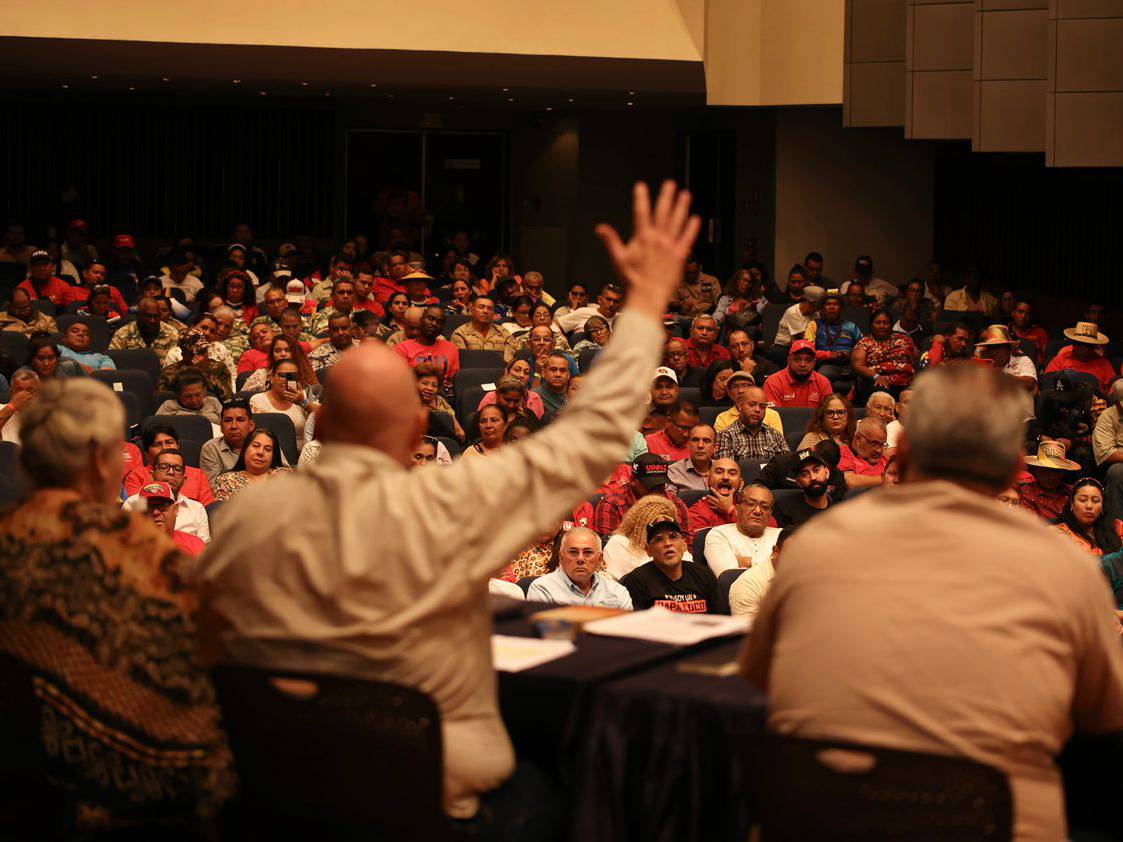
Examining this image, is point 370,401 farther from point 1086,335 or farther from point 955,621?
point 1086,335

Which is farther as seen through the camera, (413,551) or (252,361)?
(252,361)

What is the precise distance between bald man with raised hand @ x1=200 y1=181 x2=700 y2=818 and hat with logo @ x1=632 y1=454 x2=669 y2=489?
505cm

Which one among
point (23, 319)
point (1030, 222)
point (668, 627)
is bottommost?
point (668, 627)

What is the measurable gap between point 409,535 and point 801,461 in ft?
18.1

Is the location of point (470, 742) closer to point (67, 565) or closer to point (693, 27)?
point (67, 565)

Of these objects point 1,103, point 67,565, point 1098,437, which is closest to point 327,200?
point 1,103

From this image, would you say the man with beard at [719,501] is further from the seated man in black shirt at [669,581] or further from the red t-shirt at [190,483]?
the red t-shirt at [190,483]

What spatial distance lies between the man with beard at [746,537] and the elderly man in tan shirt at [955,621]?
4625 millimetres

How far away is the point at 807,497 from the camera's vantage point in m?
7.36

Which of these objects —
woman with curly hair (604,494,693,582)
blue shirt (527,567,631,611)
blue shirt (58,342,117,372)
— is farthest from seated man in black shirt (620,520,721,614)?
blue shirt (58,342,117,372)

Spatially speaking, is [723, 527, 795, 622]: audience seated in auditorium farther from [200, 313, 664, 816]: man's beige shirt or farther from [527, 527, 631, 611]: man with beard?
[200, 313, 664, 816]: man's beige shirt

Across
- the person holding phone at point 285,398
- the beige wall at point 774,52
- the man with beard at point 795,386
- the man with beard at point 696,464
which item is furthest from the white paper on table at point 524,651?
the beige wall at point 774,52

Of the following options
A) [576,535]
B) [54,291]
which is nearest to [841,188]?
[54,291]

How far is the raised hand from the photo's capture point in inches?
84.7
